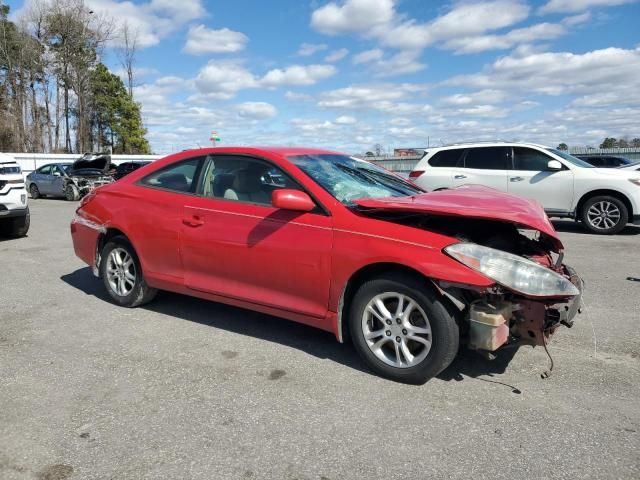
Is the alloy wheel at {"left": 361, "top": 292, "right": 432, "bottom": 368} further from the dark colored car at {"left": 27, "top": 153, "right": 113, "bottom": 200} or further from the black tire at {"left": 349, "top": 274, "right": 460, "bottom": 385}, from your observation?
the dark colored car at {"left": 27, "top": 153, "right": 113, "bottom": 200}

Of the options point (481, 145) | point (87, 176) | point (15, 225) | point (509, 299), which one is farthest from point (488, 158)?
point (87, 176)

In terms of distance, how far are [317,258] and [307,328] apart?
1.12 meters

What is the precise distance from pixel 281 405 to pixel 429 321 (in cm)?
107

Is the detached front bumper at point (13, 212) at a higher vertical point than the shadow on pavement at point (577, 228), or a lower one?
higher

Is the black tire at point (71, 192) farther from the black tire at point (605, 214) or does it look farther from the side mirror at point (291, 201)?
the side mirror at point (291, 201)

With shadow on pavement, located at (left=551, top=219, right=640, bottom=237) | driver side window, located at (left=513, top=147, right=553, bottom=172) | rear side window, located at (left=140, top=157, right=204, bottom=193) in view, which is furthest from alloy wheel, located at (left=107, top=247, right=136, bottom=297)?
shadow on pavement, located at (left=551, top=219, right=640, bottom=237)

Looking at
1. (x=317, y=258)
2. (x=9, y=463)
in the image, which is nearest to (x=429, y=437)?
(x=317, y=258)

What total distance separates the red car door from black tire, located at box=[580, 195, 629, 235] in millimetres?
8215

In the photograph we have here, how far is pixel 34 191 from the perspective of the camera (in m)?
22.2

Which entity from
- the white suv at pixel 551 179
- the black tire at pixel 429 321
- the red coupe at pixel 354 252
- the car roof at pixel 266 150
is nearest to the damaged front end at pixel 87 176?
the white suv at pixel 551 179

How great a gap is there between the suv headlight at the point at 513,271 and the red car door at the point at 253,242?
97 cm

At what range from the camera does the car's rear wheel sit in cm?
2206

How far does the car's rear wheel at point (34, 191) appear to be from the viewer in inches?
869

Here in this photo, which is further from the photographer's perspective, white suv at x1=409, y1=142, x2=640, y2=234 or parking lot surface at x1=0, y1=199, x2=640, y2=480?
white suv at x1=409, y1=142, x2=640, y2=234
